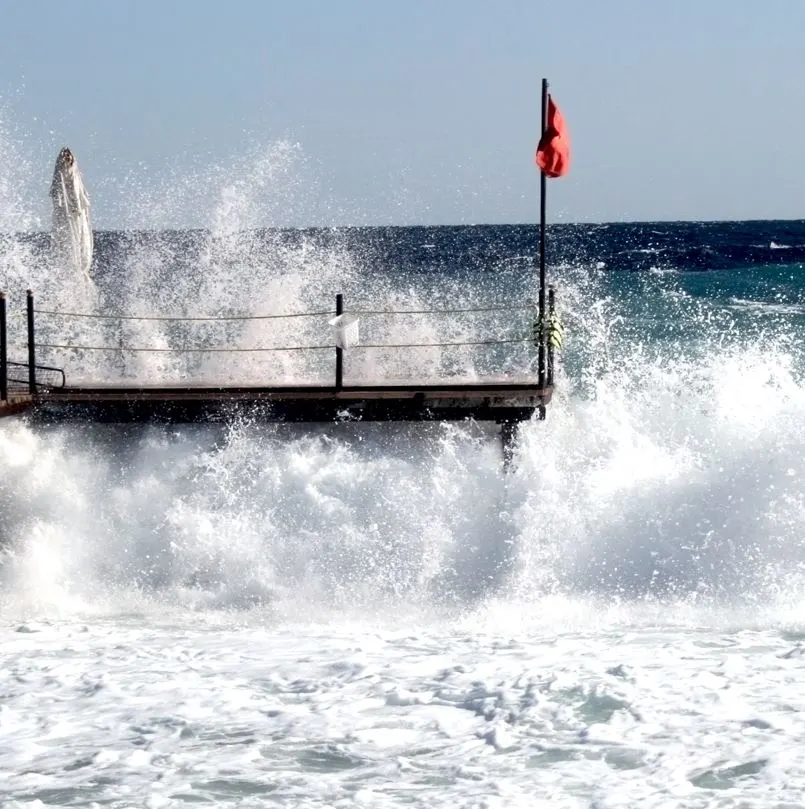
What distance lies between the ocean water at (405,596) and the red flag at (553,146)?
203 cm

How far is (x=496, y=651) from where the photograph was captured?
8836 millimetres

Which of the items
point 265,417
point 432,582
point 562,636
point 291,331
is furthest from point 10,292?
point 562,636

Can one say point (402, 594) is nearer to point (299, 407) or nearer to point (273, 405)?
point (299, 407)

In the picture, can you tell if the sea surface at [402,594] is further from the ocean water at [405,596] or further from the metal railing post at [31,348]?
the metal railing post at [31,348]

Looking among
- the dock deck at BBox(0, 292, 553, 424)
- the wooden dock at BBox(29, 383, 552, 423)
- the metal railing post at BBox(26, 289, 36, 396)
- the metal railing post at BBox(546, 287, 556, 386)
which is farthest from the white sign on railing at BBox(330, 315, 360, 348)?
the metal railing post at BBox(26, 289, 36, 396)

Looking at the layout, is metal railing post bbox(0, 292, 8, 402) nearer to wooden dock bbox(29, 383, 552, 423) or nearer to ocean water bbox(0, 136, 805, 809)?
wooden dock bbox(29, 383, 552, 423)

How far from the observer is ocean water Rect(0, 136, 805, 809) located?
6.75 m

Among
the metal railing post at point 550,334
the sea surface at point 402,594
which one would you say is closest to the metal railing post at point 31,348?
the sea surface at point 402,594

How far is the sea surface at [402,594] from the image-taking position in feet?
22.1

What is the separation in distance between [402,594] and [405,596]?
A: 0.12 ft

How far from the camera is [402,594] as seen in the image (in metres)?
10.4

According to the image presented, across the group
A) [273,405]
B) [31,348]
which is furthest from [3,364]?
[273,405]

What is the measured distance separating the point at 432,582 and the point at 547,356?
94.7 inches

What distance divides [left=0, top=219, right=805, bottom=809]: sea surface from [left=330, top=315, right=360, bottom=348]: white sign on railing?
642 mm
